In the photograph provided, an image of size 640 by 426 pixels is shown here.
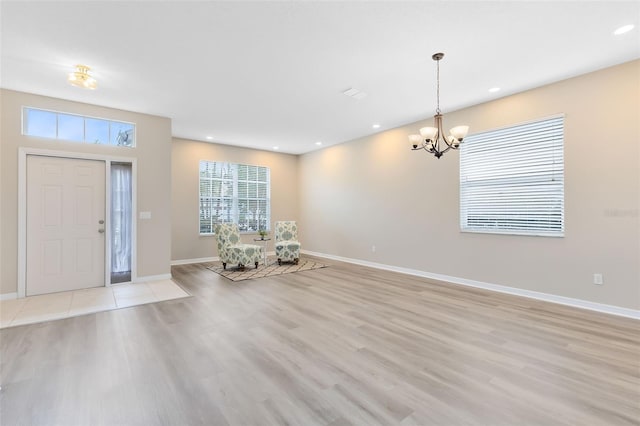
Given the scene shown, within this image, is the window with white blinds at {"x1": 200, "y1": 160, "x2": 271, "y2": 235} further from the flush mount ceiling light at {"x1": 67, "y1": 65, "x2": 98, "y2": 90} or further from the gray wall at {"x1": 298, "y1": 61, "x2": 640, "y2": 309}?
the flush mount ceiling light at {"x1": 67, "y1": 65, "x2": 98, "y2": 90}

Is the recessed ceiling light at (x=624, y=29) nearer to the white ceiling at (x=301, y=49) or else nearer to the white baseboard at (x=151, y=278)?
the white ceiling at (x=301, y=49)

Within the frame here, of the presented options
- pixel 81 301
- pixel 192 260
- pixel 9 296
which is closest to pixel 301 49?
pixel 81 301

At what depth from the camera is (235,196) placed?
790 cm

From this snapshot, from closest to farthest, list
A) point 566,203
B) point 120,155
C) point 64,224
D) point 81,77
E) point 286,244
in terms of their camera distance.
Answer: point 81,77
point 566,203
point 64,224
point 120,155
point 286,244

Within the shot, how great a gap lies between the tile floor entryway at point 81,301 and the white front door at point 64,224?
26cm

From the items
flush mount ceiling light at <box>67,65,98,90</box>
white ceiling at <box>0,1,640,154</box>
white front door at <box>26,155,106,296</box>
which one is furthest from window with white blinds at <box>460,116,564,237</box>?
white front door at <box>26,155,106,296</box>

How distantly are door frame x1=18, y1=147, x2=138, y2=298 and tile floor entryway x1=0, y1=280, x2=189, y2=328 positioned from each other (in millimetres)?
307

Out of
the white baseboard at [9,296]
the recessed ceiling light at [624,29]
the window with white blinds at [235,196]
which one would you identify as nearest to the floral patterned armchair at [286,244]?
the window with white blinds at [235,196]

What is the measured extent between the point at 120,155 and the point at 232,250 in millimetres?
2694

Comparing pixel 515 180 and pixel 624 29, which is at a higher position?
pixel 624 29

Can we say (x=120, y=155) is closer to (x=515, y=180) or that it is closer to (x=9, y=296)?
(x=9, y=296)

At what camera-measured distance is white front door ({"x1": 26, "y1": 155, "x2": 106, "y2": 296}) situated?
169 inches

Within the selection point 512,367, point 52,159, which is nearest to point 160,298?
point 52,159

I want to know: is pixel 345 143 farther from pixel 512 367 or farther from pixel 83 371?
pixel 83 371
